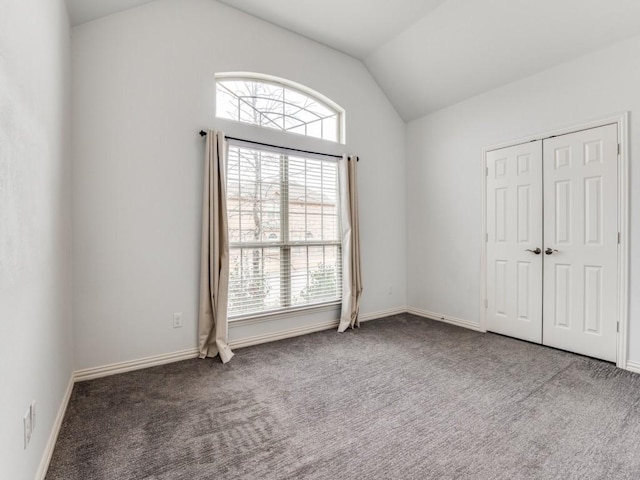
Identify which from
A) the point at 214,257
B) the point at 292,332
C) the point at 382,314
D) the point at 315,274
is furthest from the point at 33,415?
the point at 382,314

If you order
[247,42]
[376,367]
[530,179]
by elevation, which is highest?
[247,42]

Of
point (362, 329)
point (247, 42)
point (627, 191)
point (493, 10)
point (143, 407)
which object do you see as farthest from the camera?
point (362, 329)

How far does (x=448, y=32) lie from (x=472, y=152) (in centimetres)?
133

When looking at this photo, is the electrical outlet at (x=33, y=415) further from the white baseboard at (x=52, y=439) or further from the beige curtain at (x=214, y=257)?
the beige curtain at (x=214, y=257)

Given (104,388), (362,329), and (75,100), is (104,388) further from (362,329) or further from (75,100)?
(362,329)

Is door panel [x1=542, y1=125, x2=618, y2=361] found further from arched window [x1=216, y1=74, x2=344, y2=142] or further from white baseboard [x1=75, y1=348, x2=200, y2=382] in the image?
white baseboard [x1=75, y1=348, x2=200, y2=382]

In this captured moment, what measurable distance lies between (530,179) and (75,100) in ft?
13.9

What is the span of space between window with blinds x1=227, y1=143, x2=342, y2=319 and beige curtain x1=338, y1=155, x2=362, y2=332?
0.13 m

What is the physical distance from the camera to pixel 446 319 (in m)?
4.15

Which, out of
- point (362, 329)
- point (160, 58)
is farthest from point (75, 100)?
point (362, 329)

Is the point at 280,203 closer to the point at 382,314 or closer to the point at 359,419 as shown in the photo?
the point at 382,314

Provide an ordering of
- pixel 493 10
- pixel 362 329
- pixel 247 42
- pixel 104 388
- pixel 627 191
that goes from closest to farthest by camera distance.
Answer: pixel 104 388 < pixel 627 191 < pixel 493 10 < pixel 247 42 < pixel 362 329

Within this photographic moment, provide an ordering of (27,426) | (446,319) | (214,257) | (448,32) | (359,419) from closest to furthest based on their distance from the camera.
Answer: (27,426)
(359,419)
(214,257)
(448,32)
(446,319)

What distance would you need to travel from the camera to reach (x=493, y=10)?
2.93m
